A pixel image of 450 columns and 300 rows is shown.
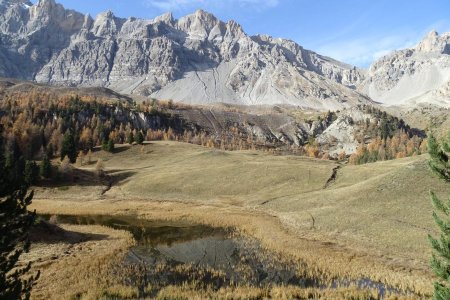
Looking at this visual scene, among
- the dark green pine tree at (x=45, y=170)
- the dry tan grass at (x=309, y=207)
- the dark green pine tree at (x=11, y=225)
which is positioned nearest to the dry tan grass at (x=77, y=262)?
the dark green pine tree at (x=11, y=225)

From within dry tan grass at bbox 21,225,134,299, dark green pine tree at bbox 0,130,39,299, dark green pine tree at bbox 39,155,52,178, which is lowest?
dark green pine tree at bbox 39,155,52,178

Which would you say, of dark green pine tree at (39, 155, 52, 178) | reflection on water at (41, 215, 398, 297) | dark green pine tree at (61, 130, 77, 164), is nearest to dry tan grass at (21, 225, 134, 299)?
reflection on water at (41, 215, 398, 297)

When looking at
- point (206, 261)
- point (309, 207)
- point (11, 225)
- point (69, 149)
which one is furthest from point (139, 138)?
point (11, 225)

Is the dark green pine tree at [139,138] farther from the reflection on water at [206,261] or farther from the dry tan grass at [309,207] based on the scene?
the reflection on water at [206,261]

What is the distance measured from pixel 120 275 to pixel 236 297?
36.9ft

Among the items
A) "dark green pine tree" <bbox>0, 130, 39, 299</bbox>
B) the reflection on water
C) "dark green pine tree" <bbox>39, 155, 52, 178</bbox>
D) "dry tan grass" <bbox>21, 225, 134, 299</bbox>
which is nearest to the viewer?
"dark green pine tree" <bbox>0, 130, 39, 299</bbox>

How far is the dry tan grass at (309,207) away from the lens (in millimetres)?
38719

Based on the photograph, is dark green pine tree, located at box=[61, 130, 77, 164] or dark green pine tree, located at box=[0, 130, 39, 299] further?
dark green pine tree, located at box=[61, 130, 77, 164]

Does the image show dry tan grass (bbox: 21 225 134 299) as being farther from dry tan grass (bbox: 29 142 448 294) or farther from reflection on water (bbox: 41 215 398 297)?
dry tan grass (bbox: 29 142 448 294)

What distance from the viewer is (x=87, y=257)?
1540 inches

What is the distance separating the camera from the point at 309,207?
2532 inches

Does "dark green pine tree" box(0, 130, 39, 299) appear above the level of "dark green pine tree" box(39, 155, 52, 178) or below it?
above

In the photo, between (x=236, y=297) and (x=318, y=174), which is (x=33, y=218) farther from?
(x=318, y=174)

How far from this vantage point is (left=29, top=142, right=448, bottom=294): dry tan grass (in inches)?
1524
